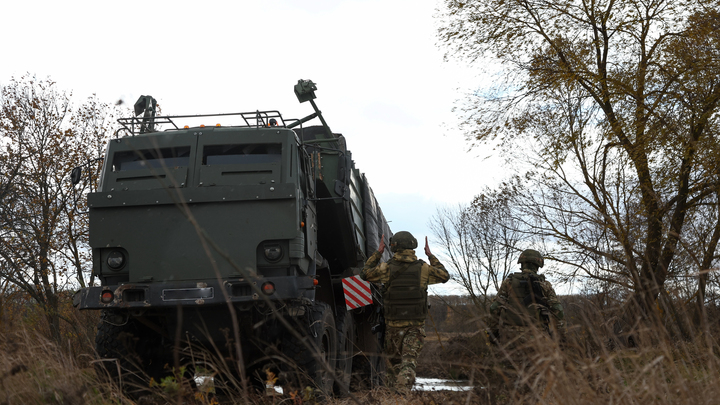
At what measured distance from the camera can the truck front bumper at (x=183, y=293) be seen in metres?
5.79

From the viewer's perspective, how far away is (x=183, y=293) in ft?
Answer: 19.2

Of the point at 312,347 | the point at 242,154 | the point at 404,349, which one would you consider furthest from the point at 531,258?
the point at 242,154

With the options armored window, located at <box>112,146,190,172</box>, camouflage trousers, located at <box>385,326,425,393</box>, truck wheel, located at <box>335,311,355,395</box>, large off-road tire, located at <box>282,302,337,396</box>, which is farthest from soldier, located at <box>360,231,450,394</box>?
armored window, located at <box>112,146,190,172</box>

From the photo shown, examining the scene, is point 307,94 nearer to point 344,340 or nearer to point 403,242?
point 403,242

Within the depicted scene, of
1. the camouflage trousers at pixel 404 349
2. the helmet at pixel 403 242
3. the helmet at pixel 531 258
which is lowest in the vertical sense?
the camouflage trousers at pixel 404 349

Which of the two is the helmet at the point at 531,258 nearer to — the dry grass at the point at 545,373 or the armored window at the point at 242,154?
the dry grass at the point at 545,373

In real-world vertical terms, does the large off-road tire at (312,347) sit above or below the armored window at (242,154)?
below

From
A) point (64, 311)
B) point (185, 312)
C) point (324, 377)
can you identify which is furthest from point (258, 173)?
point (64, 311)

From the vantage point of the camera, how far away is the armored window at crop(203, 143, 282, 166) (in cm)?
677

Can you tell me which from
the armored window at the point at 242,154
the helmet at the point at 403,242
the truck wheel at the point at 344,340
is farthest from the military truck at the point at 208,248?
the helmet at the point at 403,242

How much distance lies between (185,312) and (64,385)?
2.27 meters

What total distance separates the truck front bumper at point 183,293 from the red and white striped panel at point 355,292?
2186 millimetres

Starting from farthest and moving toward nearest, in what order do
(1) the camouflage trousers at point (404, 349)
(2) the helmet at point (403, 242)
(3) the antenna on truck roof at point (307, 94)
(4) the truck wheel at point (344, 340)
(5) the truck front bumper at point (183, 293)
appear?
(3) the antenna on truck roof at point (307, 94)
(4) the truck wheel at point (344, 340)
(2) the helmet at point (403, 242)
(1) the camouflage trousers at point (404, 349)
(5) the truck front bumper at point (183, 293)

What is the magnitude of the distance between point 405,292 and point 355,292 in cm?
135
